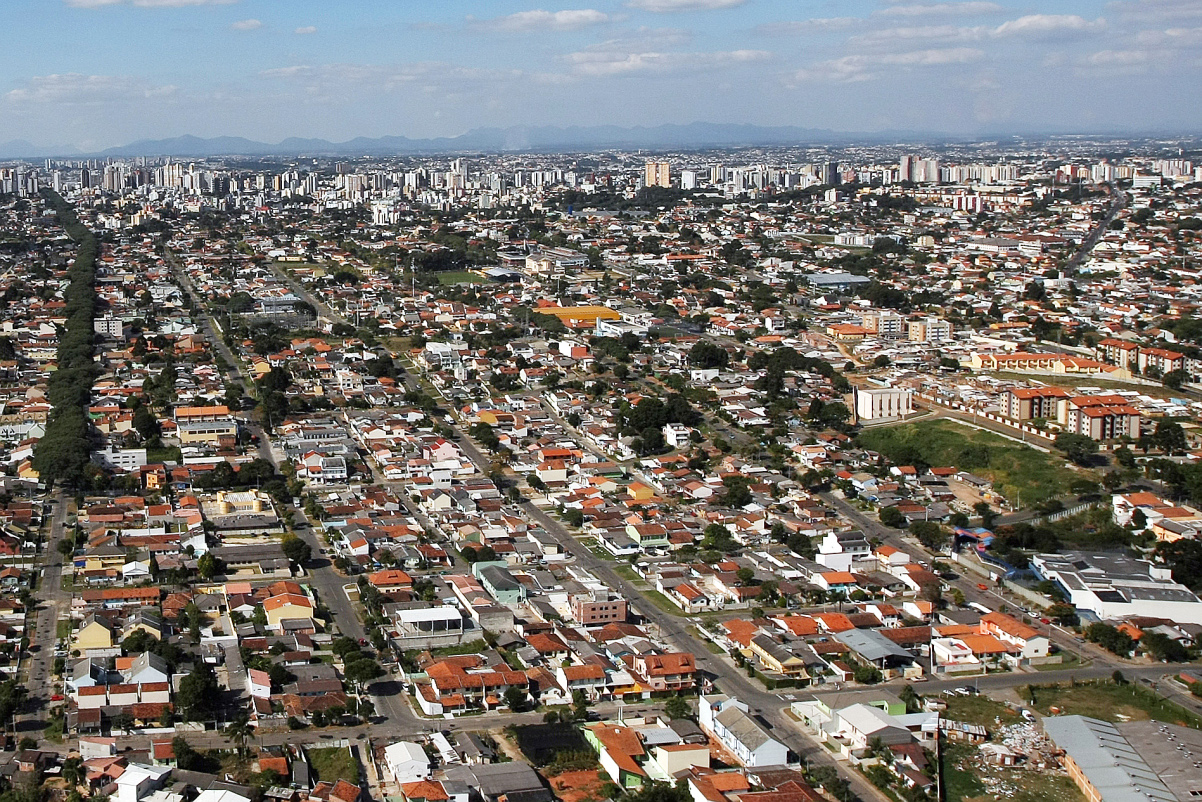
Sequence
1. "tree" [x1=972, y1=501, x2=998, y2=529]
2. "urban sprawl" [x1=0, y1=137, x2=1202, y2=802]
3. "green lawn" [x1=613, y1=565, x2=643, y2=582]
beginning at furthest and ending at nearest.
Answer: "tree" [x1=972, y1=501, x2=998, y2=529]
"green lawn" [x1=613, y1=565, x2=643, y2=582]
"urban sprawl" [x1=0, y1=137, x2=1202, y2=802]

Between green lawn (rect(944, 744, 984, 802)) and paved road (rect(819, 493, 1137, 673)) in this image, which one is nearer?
green lawn (rect(944, 744, 984, 802))

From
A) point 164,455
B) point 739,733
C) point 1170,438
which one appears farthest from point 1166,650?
point 164,455

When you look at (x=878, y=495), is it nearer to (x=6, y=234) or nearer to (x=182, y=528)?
(x=182, y=528)

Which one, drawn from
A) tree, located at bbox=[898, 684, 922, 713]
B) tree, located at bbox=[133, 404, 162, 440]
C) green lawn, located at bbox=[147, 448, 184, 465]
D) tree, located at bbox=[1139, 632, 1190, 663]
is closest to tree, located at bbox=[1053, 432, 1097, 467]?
tree, located at bbox=[1139, 632, 1190, 663]

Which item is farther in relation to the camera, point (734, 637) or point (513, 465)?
point (513, 465)

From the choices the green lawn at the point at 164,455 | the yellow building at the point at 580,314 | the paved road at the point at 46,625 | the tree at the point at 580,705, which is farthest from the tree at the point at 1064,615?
the yellow building at the point at 580,314

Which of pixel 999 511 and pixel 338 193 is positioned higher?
pixel 338 193

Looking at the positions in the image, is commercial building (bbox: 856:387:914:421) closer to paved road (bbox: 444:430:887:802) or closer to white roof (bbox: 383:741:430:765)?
paved road (bbox: 444:430:887:802)

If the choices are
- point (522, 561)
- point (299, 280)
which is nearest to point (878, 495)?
point (522, 561)
